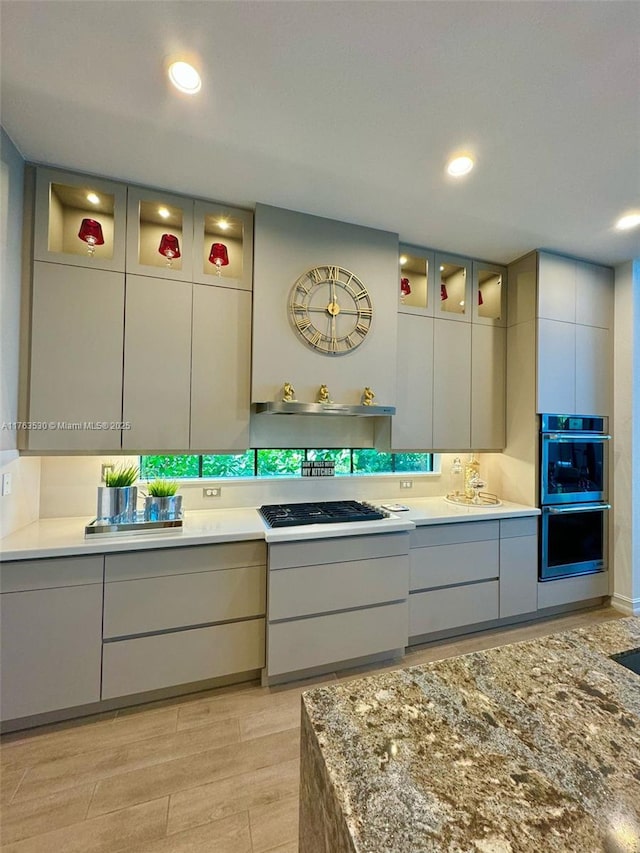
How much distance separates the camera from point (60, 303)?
2.09m

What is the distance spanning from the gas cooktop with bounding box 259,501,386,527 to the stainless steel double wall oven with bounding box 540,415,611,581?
150cm

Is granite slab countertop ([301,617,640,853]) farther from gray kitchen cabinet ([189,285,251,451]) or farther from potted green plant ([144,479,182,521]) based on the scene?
gray kitchen cabinet ([189,285,251,451])

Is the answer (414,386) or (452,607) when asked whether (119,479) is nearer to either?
(414,386)

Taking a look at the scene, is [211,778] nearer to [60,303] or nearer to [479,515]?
[479,515]

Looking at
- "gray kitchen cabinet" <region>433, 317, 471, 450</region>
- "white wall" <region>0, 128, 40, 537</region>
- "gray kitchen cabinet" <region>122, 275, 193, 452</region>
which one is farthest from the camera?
"gray kitchen cabinet" <region>433, 317, 471, 450</region>

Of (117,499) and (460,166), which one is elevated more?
(460,166)

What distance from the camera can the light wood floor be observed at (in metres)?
1.36

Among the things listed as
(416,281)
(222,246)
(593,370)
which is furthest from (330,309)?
(593,370)

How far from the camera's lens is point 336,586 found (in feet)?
7.24

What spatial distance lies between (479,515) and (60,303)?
9.94 ft

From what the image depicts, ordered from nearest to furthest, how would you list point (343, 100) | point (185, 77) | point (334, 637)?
point (185, 77), point (343, 100), point (334, 637)

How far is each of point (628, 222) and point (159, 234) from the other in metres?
3.25

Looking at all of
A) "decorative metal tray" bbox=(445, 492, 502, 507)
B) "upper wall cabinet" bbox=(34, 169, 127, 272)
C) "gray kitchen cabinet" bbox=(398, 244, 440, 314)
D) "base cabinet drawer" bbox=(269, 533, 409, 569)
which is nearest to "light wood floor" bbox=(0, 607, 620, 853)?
"base cabinet drawer" bbox=(269, 533, 409, 569)

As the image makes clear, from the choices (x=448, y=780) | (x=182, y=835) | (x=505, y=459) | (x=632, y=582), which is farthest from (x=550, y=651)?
(x=632, y=582)
